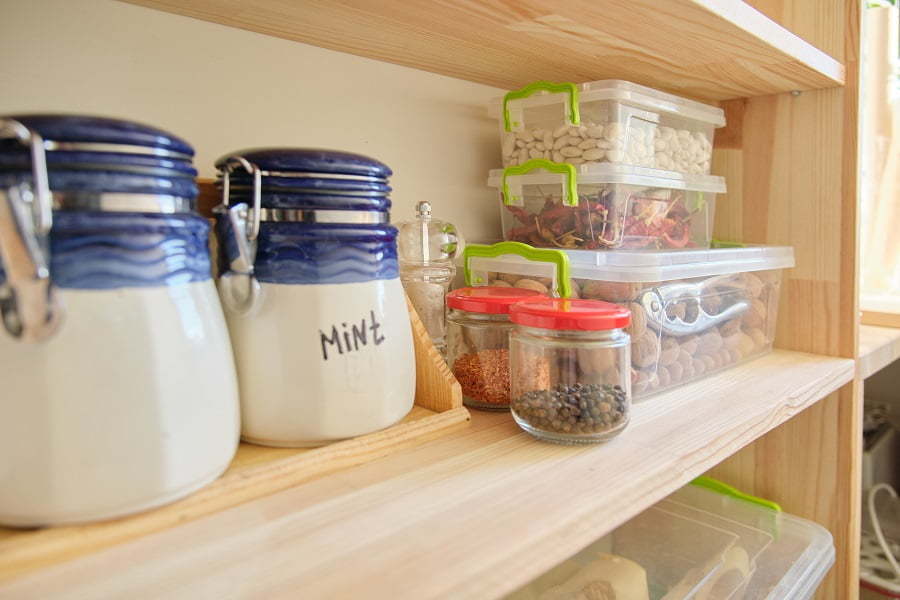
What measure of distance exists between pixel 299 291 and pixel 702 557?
0.67 m

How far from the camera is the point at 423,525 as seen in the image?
361mm

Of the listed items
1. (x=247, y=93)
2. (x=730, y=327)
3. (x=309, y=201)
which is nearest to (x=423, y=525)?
(x=309, y=201)

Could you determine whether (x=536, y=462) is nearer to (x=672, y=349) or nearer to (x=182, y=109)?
(x=672, y=349)

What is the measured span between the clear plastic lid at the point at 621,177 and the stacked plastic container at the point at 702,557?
447mm

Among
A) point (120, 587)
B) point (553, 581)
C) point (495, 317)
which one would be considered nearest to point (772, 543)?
point (553, 581)

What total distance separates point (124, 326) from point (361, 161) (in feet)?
0.63

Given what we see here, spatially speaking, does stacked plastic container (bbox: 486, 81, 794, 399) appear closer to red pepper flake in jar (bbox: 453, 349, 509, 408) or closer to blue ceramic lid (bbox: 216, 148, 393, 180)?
red pepper flake in jar (bbox: 453, 349, 509, 408)

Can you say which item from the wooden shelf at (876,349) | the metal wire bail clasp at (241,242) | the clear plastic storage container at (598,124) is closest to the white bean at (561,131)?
the clear plastic storage container at (598,124)

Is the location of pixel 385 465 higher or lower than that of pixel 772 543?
higher

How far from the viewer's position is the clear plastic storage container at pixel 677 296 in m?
0.62

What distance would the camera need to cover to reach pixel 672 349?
665 mm

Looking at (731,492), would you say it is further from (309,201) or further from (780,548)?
(309,201)

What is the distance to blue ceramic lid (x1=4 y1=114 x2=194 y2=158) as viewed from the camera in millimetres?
308

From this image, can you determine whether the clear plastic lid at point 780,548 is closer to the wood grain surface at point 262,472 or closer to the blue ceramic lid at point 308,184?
the wood grain surface at point 262,472
